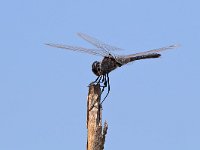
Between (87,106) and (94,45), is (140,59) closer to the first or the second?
(94,45)

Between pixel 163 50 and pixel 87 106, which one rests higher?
pixel 163 50

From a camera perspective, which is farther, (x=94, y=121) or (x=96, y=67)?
(x=96, y=67)

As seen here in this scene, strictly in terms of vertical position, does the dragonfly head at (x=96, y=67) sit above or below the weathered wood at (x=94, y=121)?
above

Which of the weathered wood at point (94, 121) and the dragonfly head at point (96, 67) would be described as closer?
the weathered wood at point (94, 121)

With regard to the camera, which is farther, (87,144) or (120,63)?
(120,63)

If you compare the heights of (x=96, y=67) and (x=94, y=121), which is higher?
(x=96, y=67)

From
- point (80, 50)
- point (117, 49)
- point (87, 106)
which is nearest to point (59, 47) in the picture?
point (80, 50)

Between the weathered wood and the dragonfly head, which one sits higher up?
the dragonfly head

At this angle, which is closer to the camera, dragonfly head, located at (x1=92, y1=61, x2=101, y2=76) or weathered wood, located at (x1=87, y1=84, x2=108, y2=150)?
weathered wood, located at (x1=87, y1=84, x2=108, y2=150)
